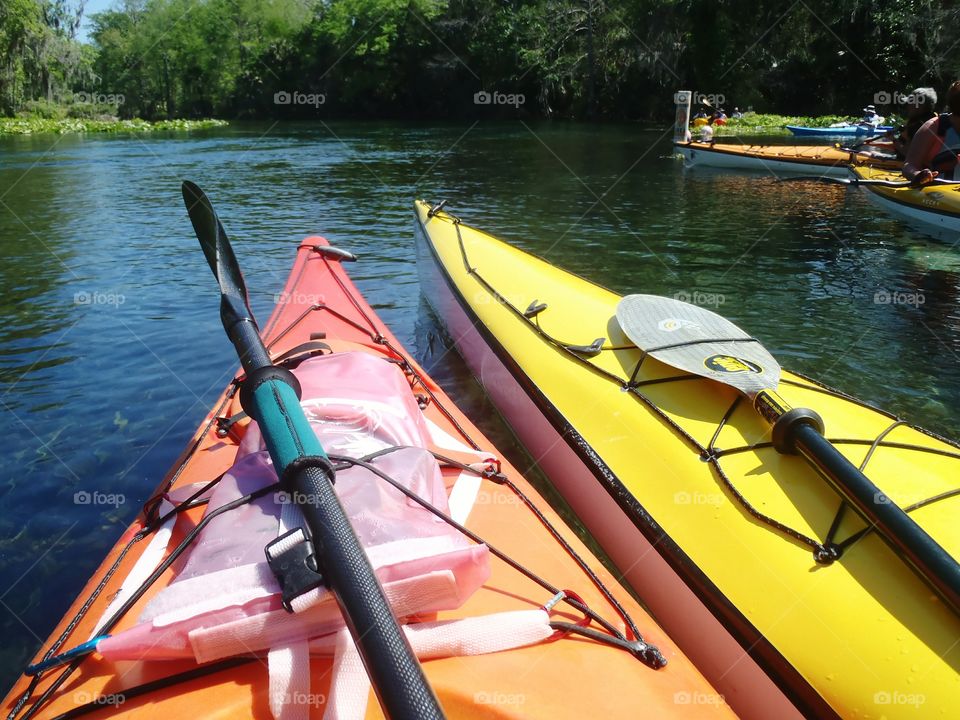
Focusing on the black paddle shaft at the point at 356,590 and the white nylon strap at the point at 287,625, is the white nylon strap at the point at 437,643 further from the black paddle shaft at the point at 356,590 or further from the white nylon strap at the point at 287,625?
the black paddle shaft at the point at 356,590

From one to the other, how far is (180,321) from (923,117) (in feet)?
34.6

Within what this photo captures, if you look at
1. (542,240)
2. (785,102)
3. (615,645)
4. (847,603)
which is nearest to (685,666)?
(615,645)

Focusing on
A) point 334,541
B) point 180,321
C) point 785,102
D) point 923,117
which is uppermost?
point 785,102

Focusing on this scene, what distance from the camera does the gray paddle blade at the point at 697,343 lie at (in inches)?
121

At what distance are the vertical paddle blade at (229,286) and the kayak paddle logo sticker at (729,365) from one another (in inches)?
78.1

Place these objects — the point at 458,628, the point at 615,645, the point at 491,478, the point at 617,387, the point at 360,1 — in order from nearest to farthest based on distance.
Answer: the point at 458,628 < the point at 615,645 < the point at 491,478 < the point at 617,387 < the point at 360,1

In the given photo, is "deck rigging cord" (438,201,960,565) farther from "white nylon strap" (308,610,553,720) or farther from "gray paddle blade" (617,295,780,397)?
"white nylon strap" (308,610,553,720)

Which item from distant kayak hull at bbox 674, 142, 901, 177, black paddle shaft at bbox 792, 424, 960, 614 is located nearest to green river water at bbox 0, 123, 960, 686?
distant kayak hull at bbox 674, 142, 901, 177

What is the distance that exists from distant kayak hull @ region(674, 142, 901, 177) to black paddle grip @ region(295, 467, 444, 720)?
12379 mm

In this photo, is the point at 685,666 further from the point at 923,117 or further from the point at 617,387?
the point at 923,117

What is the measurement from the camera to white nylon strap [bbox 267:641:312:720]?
4.82 ft

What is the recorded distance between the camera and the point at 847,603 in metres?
2.13

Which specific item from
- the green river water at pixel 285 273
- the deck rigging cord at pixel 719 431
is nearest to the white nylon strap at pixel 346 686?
the deck rigging cord at pixel 719 431

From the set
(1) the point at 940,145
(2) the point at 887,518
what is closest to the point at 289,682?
(2) the point at 887,518
